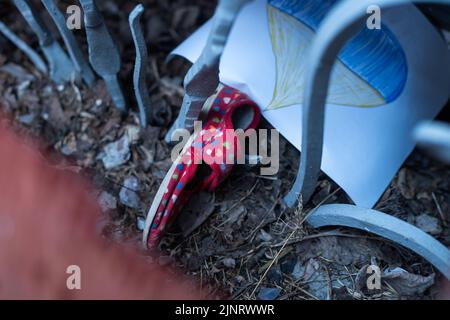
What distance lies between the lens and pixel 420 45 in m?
1.08

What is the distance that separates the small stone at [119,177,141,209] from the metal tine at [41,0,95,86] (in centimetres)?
27

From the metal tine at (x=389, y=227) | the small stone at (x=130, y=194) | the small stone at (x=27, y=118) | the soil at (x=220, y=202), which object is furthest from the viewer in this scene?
the small stone at (x=27, y=118)

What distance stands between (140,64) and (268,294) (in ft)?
1.63

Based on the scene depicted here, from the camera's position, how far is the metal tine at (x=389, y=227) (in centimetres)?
87

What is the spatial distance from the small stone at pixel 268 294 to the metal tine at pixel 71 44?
622mm

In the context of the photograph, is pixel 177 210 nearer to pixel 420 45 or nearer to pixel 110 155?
pixel 110 155

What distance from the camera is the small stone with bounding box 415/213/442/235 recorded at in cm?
101

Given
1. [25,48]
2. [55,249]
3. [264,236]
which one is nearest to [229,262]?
[264,236]

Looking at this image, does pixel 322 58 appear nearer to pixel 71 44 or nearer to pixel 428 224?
pixel 428 224

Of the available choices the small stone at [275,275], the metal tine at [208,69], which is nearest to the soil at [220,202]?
the small stone at [275,275]

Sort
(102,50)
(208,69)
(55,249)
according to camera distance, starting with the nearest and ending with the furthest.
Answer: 1. (208,69)
2. (55,249)
3. (102,50)

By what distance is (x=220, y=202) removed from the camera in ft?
3.47

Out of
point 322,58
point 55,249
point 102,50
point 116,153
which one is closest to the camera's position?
point 322,58

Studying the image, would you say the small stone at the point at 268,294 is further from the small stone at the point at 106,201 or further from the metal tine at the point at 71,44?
the metal tine at the point at 71,44
